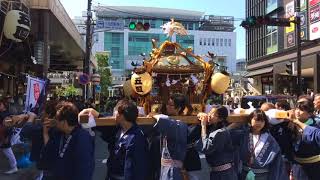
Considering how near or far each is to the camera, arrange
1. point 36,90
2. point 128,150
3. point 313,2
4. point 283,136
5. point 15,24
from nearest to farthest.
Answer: point 128,150, point 283,136, point 36,90, point 15,24, point 313,2

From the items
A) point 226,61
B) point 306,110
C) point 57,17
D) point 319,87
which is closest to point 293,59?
point 319,87

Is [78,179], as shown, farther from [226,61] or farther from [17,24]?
[226,61]

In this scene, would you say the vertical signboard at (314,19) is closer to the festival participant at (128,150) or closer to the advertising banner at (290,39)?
the advertising banner at (290,39)

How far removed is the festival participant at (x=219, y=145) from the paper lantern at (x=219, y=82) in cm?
565

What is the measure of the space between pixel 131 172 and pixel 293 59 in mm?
35268

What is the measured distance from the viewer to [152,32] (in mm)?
115750

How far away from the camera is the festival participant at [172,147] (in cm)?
500

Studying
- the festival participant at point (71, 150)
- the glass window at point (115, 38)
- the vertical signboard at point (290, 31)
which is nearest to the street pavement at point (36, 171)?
the festival participant at point (71, 150)

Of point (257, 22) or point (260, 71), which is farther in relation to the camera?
point (260, 71)

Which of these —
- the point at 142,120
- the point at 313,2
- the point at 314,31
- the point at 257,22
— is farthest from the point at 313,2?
the point at 142,120

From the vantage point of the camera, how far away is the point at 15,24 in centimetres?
1310

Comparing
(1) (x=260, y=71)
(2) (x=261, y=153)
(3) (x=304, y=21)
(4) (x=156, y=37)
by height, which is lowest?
(2) (x=261, y=153)

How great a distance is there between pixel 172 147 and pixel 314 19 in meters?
32.2

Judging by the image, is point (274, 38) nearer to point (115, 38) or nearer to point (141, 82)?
point (141, 82)
